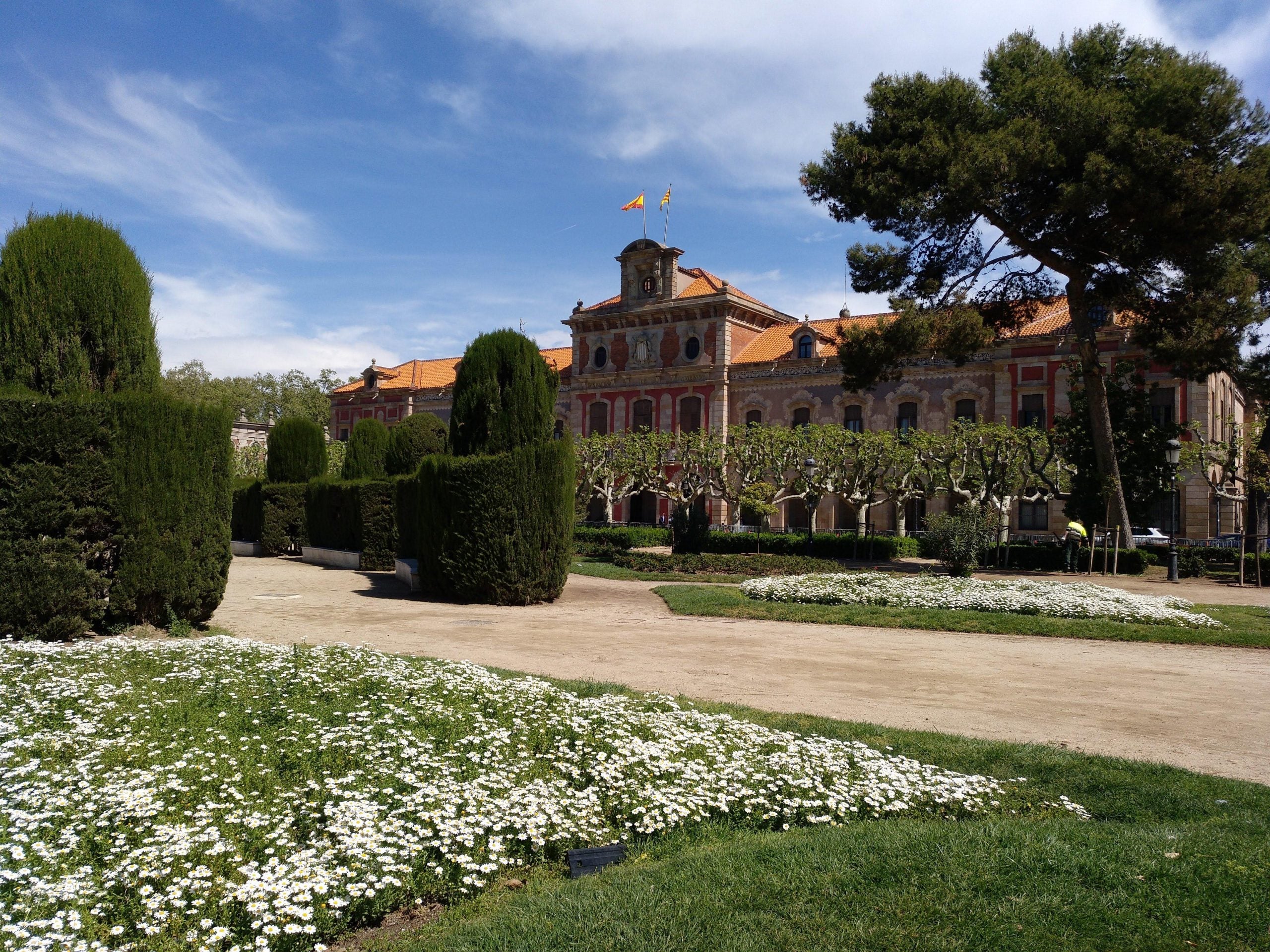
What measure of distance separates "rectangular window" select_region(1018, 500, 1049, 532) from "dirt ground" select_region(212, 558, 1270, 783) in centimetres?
2856

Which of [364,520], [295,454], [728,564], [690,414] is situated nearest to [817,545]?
[728,564]

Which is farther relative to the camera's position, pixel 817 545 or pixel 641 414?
pixel 641 414

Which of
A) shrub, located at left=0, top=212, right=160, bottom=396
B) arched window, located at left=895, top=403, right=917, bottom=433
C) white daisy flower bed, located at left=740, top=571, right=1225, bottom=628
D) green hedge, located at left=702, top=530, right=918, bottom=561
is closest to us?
shrub, located at left=0, top=212, right=160, bottom=396

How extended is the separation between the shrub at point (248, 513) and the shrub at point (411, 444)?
6442 millimetres

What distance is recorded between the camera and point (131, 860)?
3.54 meters

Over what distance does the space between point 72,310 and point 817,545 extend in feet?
75.1

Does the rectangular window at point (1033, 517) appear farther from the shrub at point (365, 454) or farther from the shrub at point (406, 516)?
the shrub at point (406, 516)

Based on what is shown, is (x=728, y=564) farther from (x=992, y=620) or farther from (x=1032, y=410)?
(x=1032, y=410)

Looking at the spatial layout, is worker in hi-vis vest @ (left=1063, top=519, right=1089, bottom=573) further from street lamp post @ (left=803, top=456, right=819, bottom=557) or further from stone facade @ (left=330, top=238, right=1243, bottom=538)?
stone facade @ (left=330, top=238, right=1243, bottom=538)

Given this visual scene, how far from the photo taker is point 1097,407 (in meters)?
23.9

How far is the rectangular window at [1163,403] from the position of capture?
34.8 metres

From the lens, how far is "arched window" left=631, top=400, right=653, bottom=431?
159 feet

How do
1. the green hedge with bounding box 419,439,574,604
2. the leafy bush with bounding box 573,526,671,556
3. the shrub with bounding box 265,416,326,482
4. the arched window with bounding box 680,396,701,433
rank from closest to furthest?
the green hedge with bounding box 419,439,574,604, the shrub with bounding box 265,416,326,482, the leafy bush with bounding box 573,526,671,556, the arched window with bounding box 680,396,701,433

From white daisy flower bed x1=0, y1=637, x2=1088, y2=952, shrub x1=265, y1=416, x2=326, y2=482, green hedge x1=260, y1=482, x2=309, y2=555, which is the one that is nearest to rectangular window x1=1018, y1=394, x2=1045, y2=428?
shrub x1=265, y1=416, x2=326, y2=482
